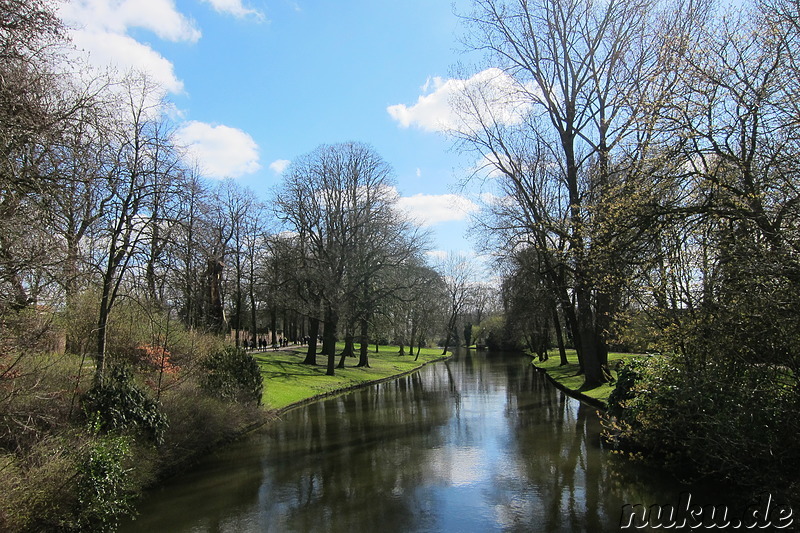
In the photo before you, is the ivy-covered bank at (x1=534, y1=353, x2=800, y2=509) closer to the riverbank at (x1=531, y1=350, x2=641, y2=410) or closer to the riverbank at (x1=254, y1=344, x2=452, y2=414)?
the riverbank at (x1=531, y1=350, x2=641, y2=410)

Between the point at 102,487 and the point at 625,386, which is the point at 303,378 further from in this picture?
the point at 102,487

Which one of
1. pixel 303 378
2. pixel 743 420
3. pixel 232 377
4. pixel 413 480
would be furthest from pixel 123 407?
pixel 303 378

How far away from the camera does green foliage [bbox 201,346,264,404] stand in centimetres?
1498

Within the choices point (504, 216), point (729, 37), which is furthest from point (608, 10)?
point (729, 37)

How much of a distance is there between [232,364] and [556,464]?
9786mm

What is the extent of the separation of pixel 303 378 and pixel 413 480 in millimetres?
16825

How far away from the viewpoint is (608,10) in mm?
18094

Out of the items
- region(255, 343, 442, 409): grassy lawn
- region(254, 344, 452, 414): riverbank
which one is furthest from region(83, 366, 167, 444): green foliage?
region(255, 343, 442, 409): grassy lawn

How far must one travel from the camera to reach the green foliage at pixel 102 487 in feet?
24.3

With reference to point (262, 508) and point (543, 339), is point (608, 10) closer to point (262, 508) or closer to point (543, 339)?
point (262, 508)

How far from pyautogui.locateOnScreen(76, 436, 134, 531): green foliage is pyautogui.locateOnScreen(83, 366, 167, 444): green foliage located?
3.70ft

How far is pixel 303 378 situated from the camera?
85.3 feet


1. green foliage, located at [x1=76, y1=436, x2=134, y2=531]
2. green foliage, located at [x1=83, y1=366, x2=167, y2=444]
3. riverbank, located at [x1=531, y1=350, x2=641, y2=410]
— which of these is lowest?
riverbank, located at [x1=531, y1=350, x2=641, y2=410]

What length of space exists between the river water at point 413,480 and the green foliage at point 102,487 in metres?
0.42
